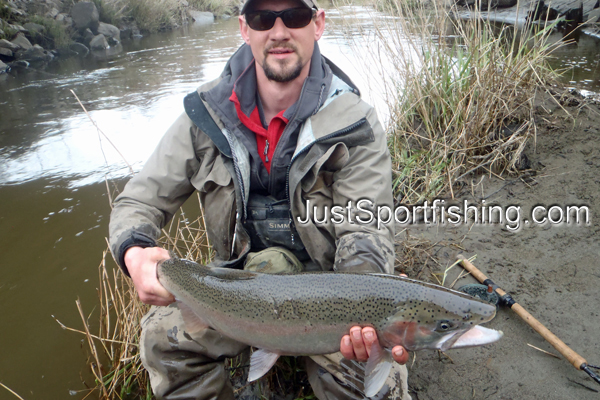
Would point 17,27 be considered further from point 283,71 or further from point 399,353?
point 399,353

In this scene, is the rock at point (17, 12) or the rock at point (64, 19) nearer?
the rock at point (17, 12)

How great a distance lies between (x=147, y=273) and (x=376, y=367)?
1.32 m

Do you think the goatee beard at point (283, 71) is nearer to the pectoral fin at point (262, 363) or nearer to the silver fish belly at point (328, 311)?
the silver fish belly at point (328, 311)

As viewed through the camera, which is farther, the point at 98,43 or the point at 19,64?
the point at 98,43

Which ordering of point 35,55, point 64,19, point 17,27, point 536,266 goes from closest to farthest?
point 536,266 < point 35,55 < point 17,27 < point 64,19

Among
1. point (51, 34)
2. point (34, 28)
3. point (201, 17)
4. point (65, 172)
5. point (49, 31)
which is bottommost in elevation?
point (65, 172)

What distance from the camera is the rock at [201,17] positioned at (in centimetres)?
2534

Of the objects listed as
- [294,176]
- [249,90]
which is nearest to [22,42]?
[249,90]

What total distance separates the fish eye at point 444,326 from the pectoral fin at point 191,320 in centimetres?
121

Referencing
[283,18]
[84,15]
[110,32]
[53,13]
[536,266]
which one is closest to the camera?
[283,18]

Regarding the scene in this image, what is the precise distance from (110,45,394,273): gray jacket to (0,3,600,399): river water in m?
1.55

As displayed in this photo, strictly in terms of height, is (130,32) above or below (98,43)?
above

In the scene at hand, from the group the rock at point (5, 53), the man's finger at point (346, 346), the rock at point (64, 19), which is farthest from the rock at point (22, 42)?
the man's finger at point (346, 346)

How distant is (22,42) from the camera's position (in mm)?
14438
